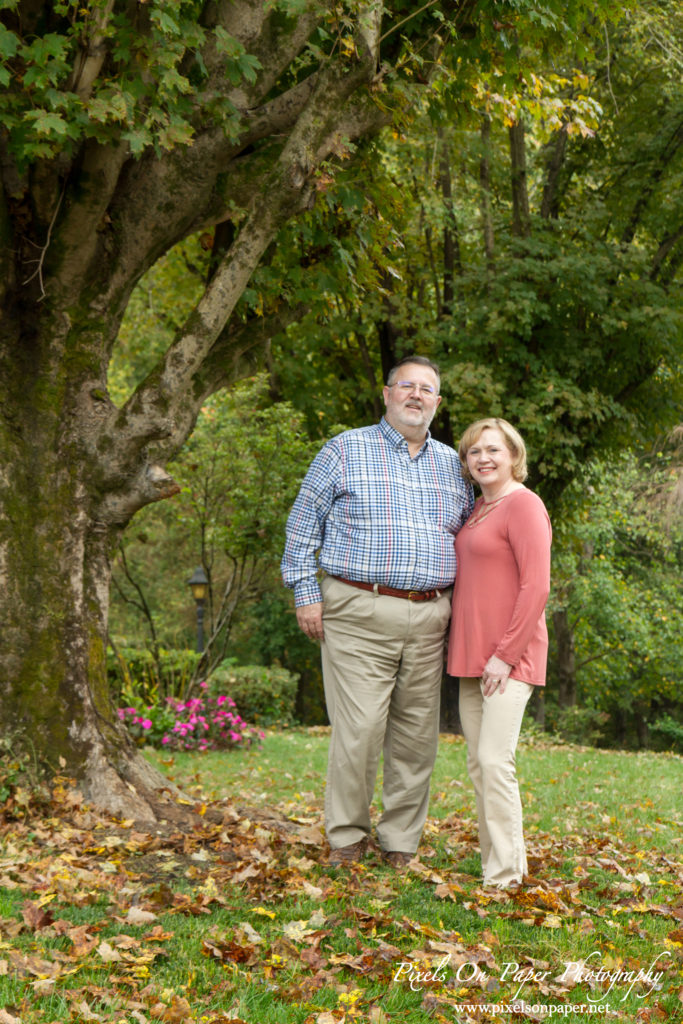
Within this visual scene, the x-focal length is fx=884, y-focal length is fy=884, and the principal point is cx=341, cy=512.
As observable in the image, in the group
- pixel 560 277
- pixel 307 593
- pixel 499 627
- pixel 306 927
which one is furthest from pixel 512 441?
pixel 560 277

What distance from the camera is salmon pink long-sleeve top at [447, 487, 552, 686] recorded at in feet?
13.0

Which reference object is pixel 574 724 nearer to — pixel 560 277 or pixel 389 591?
pixel 560 277

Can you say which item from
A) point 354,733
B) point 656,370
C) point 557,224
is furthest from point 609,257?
point 354,733

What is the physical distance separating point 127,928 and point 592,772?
300 inches

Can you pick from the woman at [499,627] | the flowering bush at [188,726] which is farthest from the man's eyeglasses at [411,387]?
the flowering bush at [188,726]

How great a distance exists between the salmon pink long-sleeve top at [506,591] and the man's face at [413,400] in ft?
2.02

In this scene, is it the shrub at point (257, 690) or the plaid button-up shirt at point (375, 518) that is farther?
the shrub at point (257, 690)

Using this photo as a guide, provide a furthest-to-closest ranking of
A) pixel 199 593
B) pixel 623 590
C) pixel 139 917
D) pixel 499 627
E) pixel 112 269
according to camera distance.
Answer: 1. pixel 623 590
2. pixel 199 593
3. pixel 112 269
4. pixel 499 627
5. pixel 139 917

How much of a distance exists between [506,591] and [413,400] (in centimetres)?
112

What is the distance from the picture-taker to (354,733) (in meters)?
4.41

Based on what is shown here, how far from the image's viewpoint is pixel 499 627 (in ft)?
13.6

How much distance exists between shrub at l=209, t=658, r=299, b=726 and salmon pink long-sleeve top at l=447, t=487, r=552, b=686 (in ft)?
31.9

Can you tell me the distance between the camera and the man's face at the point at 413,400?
4582 millimetres

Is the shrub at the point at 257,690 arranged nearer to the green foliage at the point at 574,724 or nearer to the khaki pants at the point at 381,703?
the green foliage at the point at 574,724
